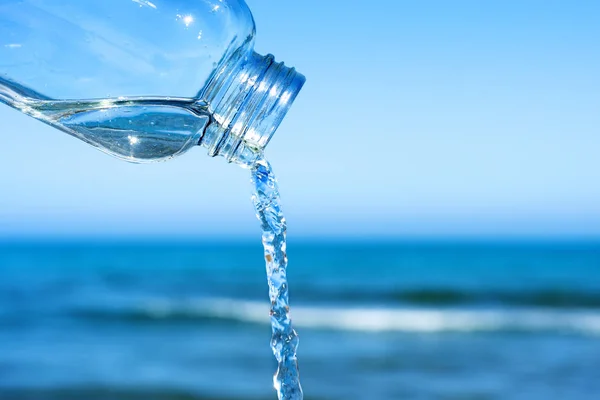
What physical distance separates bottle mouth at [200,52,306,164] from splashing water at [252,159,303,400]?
122 mm

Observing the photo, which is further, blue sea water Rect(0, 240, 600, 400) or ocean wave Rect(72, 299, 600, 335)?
ocean wave Rect(72, 299, 600, 335)

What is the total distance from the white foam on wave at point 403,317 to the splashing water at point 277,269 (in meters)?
10.1

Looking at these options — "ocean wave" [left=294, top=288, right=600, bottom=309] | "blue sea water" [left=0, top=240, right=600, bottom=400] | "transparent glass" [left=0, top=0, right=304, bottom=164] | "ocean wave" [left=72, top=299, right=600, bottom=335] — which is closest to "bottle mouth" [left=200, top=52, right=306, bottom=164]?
"transparent glass" [left=0, top=0, right=304, bottom=164]

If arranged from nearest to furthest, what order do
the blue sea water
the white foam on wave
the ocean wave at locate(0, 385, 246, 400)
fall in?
the ocean wave at locate(0, 385, 246, 400) < the blue sea water < the white foam on wave

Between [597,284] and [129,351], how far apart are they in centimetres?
1461

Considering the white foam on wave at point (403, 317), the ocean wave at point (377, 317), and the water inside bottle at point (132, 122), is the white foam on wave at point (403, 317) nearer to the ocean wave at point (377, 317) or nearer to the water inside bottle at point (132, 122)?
the ocean wave at point (377, 317)

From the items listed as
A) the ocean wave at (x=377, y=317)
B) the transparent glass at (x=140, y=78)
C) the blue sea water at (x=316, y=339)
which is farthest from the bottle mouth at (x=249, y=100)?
the ocean wave at (x=377, y=317)

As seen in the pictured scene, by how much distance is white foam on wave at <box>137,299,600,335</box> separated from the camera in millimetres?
12234

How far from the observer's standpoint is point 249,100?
5.33ft

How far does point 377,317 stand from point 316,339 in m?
3.03

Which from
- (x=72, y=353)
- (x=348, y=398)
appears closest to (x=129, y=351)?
(x=72, y=353)

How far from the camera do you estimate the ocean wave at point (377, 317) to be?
482 inches

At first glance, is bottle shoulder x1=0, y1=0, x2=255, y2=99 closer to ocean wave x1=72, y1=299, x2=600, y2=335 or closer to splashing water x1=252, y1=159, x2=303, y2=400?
splashing water x1=252, y1=159, x2=303, y2=400

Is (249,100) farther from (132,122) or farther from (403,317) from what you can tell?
(403,317)
